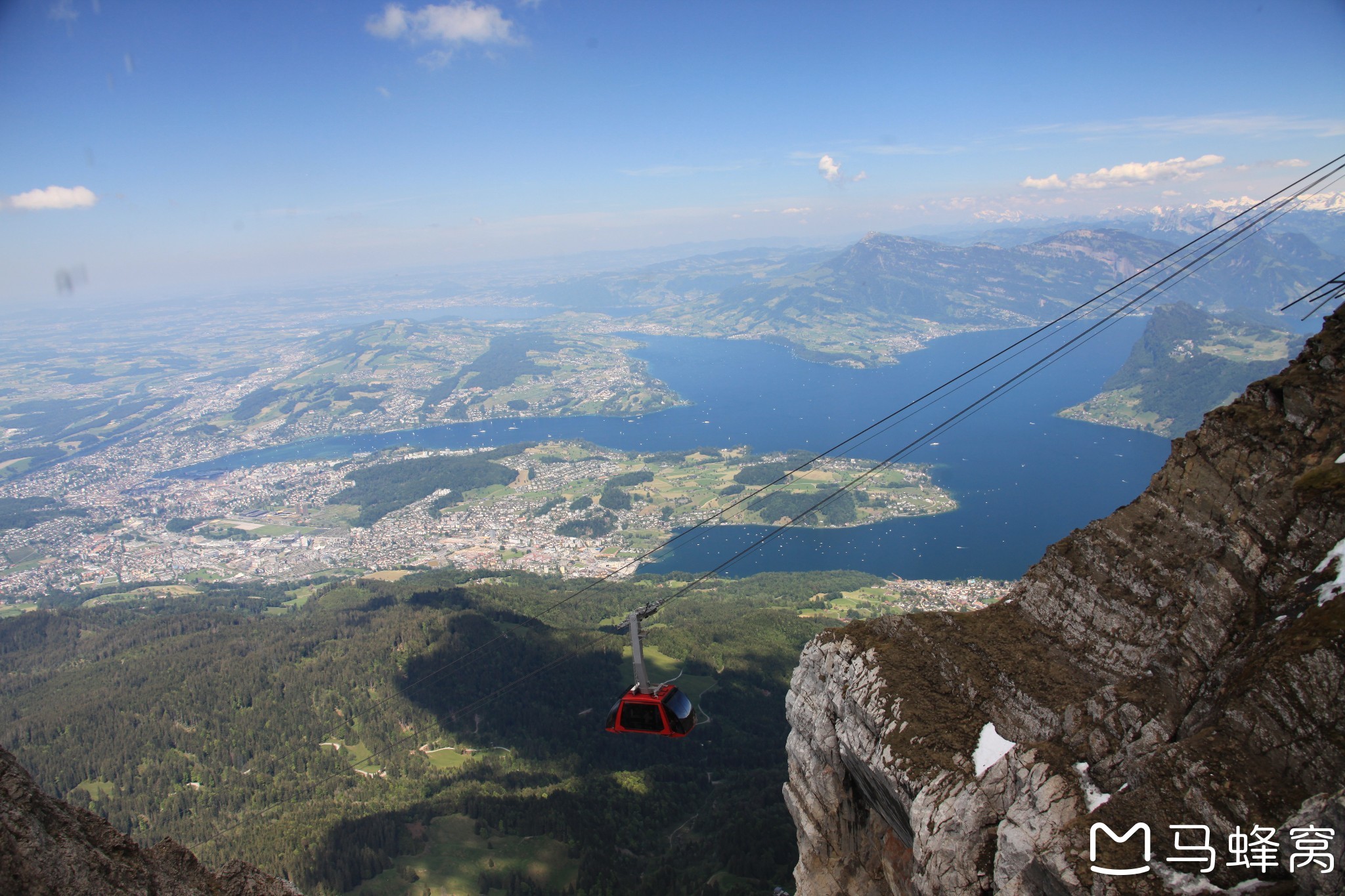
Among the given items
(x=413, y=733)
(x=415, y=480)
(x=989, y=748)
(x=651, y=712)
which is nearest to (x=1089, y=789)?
(x=989, y=748)

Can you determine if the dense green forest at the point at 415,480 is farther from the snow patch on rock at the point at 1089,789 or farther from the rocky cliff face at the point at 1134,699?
the snow patch on rock at the point at 1089,789

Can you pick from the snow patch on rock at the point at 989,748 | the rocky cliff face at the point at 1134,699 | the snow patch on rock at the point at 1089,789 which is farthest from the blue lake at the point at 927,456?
the snow patch on rock at the point at 1089,789

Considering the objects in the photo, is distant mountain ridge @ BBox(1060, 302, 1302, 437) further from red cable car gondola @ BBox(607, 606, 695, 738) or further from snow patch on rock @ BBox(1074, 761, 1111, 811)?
snow patch on rock @ BBox(1074, 761, 1111, 811)

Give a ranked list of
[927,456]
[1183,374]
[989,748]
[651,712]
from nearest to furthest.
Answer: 1. [989,748]
2. [651,712]
3. [927,456]
4. [1183,374]

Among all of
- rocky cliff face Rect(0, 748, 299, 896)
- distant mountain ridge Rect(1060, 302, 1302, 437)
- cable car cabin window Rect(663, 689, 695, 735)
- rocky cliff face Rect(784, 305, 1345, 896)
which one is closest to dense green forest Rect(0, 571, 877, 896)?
cable car cabin window Rect(663, 689, 695, 735)

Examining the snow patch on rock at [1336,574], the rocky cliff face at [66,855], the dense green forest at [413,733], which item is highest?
the snow patch on rock at [1336,574]

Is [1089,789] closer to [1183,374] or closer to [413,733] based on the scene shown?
[413,733]
